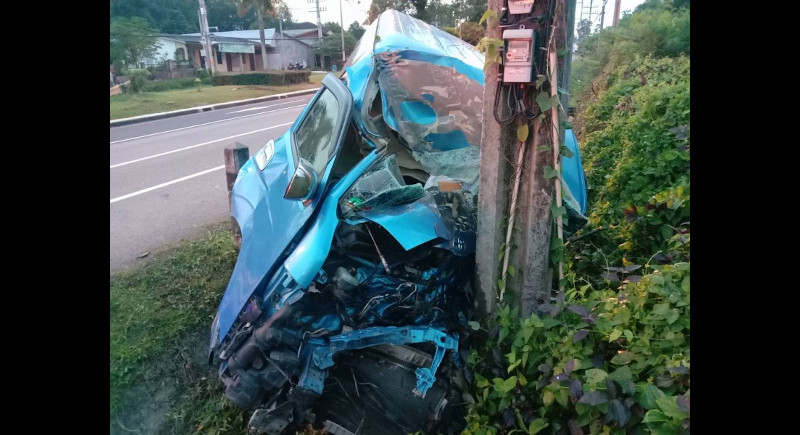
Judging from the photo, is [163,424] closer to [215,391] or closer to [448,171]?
[215,391]

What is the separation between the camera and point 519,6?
7.30 ft

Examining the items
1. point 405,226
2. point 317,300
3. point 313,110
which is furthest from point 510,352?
point 313,110

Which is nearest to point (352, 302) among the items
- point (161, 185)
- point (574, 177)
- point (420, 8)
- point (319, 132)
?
point (319, 132)

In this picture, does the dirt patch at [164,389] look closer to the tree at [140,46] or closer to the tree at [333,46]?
the tree at [140,46]

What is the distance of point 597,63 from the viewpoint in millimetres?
12664

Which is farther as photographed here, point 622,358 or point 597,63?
point 597,63

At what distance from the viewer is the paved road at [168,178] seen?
525 centimetres

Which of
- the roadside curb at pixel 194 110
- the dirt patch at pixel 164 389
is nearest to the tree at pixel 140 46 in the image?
the roadside curb at pixel 194 110

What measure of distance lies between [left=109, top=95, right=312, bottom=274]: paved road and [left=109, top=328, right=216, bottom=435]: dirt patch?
153cm

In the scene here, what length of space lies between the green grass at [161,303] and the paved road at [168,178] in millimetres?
442

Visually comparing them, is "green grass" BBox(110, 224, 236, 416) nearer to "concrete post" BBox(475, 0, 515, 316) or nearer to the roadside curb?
A: "concrete post" BBox(475, 0, 515, 316)

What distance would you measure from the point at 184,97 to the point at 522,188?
2190 cm
